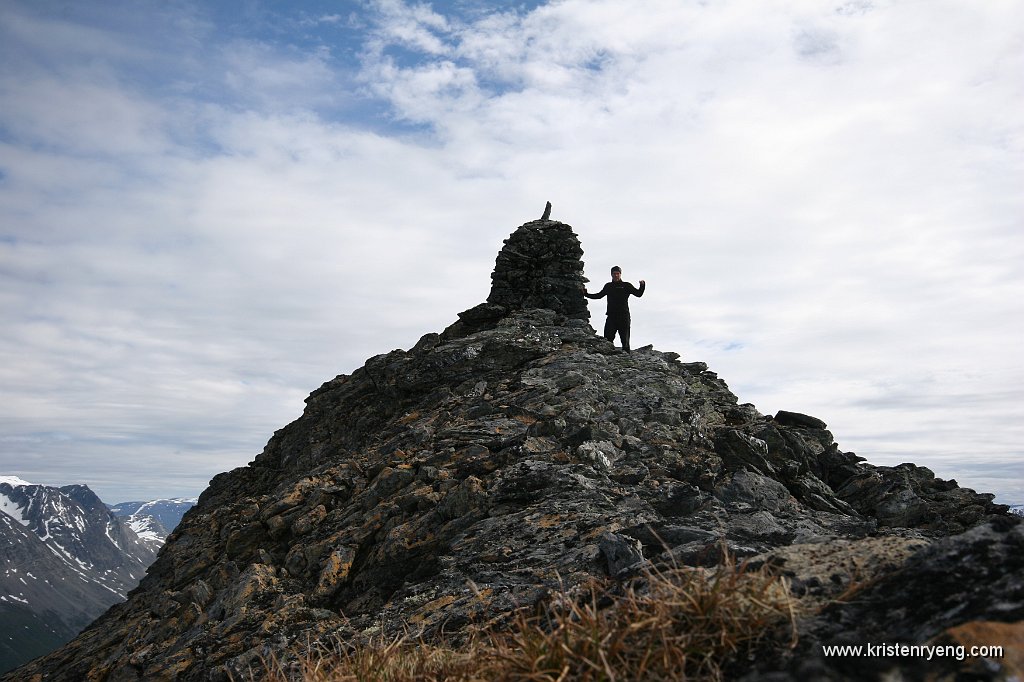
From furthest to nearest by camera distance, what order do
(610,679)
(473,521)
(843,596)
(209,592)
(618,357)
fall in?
(618,357)
(209,592)
(473,521)
(843,596)
(610,679)

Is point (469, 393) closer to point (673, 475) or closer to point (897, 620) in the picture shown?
point (673, 475)

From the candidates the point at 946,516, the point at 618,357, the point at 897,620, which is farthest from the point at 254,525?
the point at 946,516

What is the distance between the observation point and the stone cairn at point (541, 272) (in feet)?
89.5

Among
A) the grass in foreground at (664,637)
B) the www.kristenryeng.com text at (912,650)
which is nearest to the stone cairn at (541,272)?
the grass in foreground at (664,637)

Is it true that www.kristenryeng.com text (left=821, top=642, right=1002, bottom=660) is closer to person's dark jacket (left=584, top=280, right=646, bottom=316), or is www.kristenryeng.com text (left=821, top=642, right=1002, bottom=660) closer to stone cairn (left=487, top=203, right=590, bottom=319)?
person's dark jacket (left=584, top=280, right=646, bottom=316)

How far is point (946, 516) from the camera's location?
13812 millimetres

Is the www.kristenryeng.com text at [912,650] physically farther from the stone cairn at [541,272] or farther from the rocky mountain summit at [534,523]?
the stone cairn at [541,272]

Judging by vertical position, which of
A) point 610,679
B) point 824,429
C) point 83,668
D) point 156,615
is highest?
point 824,429

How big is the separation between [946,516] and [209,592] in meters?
16.2

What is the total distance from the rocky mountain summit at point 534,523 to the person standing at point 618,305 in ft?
5.38

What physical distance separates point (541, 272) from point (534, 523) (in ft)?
58.6

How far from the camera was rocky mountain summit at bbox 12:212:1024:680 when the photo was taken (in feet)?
13.8

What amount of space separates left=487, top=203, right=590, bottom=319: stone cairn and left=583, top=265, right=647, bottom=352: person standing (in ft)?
11.8

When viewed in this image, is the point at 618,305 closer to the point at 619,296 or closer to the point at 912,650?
the point at 619,296
